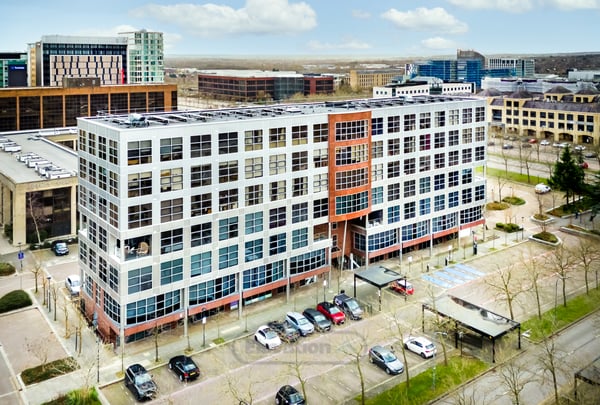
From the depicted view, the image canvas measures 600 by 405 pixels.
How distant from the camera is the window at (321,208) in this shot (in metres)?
54.9

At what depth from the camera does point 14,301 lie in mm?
51469

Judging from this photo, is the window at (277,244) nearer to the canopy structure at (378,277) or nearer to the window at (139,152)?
the canopy structure at (378,277)

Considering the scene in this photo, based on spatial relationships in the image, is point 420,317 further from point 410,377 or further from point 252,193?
point 252,193

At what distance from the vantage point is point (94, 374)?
132ft

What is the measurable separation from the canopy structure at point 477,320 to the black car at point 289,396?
45.4 ft

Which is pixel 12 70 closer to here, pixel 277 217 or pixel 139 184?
pixel 277 217

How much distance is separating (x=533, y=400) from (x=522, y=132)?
13169cm

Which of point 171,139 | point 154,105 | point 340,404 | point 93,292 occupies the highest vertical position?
point 154,105

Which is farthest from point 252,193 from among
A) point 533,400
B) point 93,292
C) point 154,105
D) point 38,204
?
point 154,105

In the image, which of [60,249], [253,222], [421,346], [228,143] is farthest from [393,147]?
[60,249]

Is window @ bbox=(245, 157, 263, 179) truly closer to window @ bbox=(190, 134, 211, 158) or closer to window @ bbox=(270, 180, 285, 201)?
window @ bbox=(270, 180, 285, 201)

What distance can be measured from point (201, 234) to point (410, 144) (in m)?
27.0

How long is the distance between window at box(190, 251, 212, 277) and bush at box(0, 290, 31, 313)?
17476 millimetres

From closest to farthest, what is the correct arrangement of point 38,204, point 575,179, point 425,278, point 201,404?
point 201,404 → point 425,278 → point 38,204 → point 575,179
